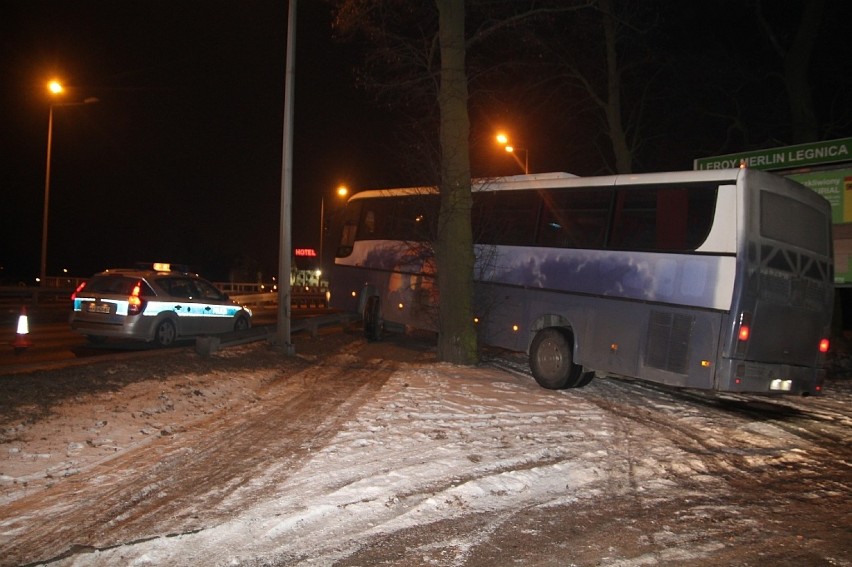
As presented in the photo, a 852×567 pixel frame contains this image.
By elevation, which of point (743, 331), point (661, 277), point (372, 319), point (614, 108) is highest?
point (614, 108)

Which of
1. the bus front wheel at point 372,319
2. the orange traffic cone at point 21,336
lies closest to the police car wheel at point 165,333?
the orange traffic cone at point 21,336

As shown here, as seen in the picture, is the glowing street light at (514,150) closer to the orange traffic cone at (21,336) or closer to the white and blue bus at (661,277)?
the white and blue bus at (661,277)

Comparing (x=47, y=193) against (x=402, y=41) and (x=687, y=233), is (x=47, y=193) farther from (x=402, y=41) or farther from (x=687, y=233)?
(x=687, y=233)

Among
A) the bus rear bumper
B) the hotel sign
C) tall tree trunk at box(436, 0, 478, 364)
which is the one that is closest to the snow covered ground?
the bus rear bumper

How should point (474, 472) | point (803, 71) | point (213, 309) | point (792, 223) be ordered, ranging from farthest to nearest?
point (803, 71) → point (213, 309) → point (792, 223) → point (474, 472)

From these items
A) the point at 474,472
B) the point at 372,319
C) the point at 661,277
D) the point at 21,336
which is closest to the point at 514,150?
the point at 372,319

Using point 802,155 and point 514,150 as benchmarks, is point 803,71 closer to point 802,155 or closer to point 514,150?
point 802,155

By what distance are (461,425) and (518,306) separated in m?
4.78

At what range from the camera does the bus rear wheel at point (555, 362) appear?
1194 centimetres

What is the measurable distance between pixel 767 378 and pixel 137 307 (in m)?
11.7

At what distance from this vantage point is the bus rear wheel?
39.2 ft

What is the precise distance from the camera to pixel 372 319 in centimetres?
1788

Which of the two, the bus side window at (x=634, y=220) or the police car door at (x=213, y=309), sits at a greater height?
the bus side window at (x=634, y=220)

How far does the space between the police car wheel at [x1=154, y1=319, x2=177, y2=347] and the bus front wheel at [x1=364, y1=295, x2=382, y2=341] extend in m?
4.58
